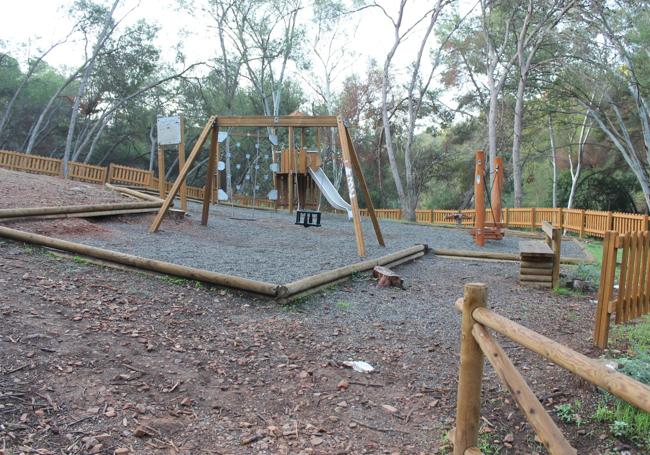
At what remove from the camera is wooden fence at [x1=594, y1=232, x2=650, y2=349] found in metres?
4.51

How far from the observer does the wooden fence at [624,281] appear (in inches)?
178

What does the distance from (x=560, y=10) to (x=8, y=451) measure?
21.1 meters

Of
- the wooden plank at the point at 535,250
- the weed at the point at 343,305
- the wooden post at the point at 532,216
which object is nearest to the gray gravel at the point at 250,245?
the weed at the point at 343,305

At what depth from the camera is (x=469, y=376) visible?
2.57 metres

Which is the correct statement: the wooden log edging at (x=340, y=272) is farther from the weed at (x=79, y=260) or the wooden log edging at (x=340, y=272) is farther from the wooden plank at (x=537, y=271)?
the weed at (x=79, y=260)

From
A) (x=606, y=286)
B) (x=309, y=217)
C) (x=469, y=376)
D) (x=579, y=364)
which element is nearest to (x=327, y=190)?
(x=309, y=217)

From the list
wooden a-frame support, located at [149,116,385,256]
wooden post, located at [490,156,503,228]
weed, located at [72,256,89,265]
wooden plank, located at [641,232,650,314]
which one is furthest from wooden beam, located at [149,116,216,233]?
wooden plank, located at [641,232,650,314]

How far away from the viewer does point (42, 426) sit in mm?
2875

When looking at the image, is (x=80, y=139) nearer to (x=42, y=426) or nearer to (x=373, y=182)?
(x=373, y=182)

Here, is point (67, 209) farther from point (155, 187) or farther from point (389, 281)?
point (155, 187)

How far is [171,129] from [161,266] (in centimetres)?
800

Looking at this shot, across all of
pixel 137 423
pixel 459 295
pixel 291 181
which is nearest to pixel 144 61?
pixel 291 181

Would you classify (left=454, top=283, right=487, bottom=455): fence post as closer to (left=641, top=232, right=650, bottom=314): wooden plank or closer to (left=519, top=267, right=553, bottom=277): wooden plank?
(left=641, top=232, right=650, bottom=314): wooden plank

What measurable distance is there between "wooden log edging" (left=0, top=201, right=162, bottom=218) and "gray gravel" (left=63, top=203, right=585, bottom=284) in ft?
0.91
